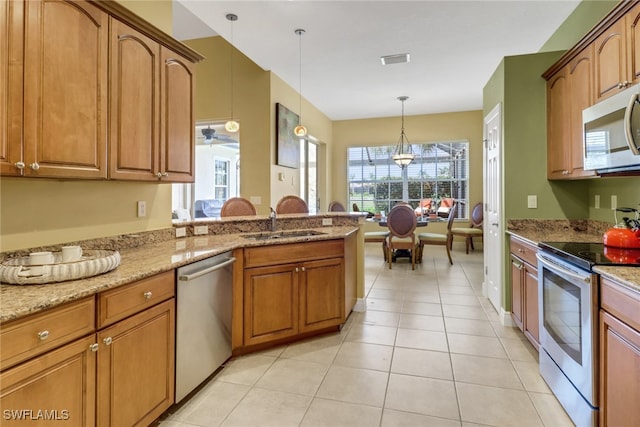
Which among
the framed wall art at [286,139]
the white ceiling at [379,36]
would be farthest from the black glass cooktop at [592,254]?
the framed wall art at [286,139]

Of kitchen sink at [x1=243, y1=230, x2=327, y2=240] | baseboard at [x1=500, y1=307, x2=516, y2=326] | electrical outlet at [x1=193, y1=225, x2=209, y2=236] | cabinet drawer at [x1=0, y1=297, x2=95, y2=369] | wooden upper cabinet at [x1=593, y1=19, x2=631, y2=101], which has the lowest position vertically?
baseboard at [x1=500, y1=307, x2=516, y2=326]

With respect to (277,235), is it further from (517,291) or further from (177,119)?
(517,291)

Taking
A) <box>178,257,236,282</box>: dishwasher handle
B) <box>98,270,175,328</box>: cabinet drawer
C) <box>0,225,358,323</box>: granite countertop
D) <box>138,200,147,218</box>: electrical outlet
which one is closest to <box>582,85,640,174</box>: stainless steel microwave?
<box>0,225,358,323</box>: granite countertop

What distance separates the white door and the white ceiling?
0.96m

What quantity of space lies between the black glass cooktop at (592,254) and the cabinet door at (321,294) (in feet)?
5.05

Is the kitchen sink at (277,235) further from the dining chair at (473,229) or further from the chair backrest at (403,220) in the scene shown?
the dining chair at (473,229)

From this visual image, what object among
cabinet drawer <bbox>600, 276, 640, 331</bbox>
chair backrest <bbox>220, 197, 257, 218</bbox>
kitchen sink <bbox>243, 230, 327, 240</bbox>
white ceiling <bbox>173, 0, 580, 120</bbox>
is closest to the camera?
cabinet drawer <bbox>600, 276, 640, 331</bbox>

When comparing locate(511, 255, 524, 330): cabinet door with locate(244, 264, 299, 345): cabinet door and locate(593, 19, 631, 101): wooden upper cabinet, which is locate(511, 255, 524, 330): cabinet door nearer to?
locate(593, 19, 631, 101): wooden upper cabinet

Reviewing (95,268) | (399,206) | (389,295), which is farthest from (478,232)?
(95,268)

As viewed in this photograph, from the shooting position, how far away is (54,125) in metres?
1.58

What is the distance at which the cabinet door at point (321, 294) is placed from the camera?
277cm

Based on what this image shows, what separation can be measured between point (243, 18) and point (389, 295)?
348cm

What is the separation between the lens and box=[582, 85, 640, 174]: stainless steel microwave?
5.73 ft

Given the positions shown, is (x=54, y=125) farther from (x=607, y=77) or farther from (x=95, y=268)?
(x=607, y=77)
